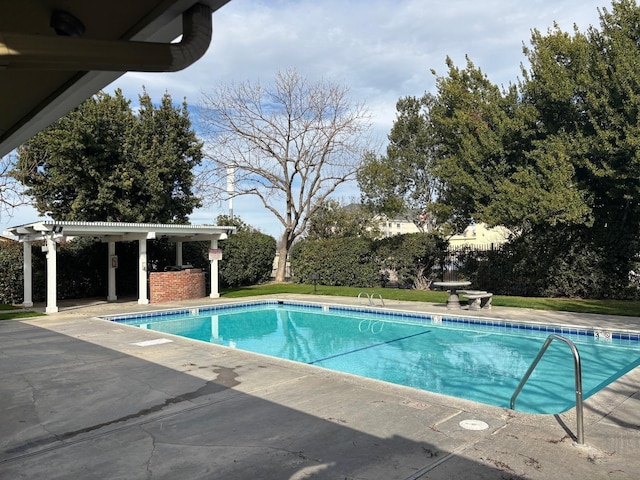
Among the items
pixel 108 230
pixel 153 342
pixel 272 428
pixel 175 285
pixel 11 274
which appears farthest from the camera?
pixel 175 285

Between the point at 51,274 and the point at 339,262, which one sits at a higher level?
the point at 339,262

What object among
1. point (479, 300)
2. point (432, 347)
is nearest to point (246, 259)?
point (479, 300)

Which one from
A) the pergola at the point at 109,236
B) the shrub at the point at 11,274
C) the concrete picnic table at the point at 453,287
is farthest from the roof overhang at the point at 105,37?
the shrub at the point at 11,274

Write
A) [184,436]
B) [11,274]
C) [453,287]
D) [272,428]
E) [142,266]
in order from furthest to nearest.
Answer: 1. [11,274]
2. [142,266]
3. [453,287]
4. [272,428]
5. [184,436]

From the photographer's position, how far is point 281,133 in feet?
78.5

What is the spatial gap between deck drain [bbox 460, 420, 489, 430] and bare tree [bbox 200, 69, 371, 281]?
19.8 meters

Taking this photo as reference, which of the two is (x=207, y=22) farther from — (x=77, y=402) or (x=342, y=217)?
(x=342, y=217)

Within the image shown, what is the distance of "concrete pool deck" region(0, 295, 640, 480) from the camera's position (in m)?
3.68

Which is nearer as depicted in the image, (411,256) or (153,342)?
(153,342)

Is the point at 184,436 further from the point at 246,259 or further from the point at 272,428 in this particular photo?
the point at 246,259

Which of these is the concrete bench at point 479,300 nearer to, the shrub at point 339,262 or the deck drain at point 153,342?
the shrub at point 339,262

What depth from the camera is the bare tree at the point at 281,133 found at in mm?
23219

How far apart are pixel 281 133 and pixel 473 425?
2099cm

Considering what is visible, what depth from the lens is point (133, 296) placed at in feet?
64.8
